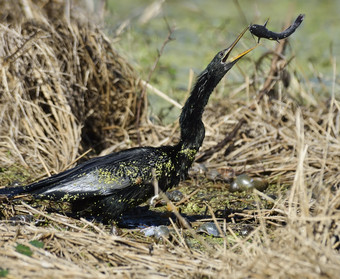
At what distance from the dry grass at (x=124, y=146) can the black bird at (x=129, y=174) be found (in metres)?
0.19

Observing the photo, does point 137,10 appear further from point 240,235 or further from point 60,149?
point 240,235

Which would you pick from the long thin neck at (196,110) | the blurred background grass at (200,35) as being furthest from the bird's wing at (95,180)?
the blurred background grass at (200,35)

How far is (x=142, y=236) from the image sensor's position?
14.7ft

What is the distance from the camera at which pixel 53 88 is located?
611cm

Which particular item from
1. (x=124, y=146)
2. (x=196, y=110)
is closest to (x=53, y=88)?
(x=124, y=146)

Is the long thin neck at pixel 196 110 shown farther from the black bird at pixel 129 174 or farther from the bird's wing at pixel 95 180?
the bird's wing at pixel 95 180

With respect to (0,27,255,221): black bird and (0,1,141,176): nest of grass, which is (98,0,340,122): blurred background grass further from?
(0,27,255,221): black bird

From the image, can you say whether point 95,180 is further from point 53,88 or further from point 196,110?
point 53,88

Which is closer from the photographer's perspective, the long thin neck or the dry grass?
the dry grass

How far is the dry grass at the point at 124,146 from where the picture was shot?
3398mm

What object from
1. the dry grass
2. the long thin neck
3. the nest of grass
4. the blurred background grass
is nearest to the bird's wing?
the dry grass

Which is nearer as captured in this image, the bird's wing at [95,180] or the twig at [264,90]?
the bird's wing at [95,180]

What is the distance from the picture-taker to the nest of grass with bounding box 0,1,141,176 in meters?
5.88

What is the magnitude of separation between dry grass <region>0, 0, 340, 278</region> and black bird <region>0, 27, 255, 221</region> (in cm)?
19
